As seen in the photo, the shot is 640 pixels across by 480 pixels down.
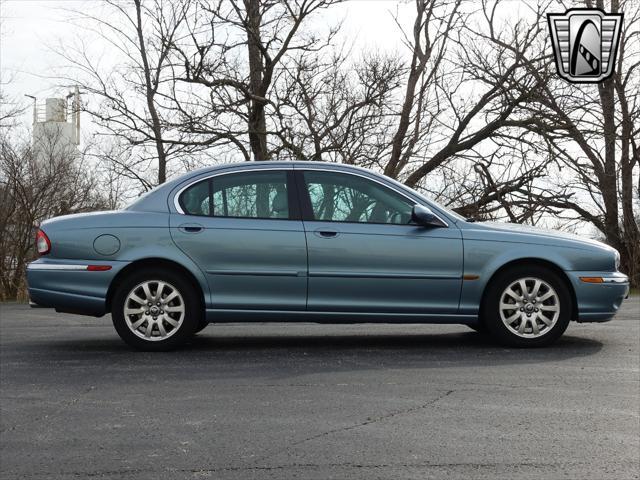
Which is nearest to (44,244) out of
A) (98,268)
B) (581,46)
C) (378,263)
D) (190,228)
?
(98,268)

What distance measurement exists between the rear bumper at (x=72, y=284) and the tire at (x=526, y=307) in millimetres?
3136

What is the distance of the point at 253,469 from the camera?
4082 millimetres

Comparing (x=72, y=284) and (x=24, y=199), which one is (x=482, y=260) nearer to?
(x=72, y=284)

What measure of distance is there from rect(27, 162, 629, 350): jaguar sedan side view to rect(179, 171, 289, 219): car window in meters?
0.01

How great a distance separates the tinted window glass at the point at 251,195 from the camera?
7.51 metres

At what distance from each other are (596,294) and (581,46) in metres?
14.1

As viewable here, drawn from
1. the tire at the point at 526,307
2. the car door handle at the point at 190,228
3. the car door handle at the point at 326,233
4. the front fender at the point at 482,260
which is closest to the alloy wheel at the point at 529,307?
the tire at the point at 526,307

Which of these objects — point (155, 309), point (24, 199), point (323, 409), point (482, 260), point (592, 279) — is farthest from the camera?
point (24, 199)

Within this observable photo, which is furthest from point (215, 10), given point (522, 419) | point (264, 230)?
point (522, 419)

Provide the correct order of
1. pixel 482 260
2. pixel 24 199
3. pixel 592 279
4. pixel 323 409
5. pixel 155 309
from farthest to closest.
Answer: pixel 24 199 → pixel 592 279 → pixel 482 260 → pixel 155 309 → pixel 323 409

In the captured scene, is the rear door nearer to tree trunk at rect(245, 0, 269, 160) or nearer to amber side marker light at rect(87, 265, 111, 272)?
amber side marker light at rect(87, 265, 111, 272)

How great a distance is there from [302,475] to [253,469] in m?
0.25

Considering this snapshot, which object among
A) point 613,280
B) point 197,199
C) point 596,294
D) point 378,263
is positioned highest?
point 197,199

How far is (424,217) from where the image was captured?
7348 mm
